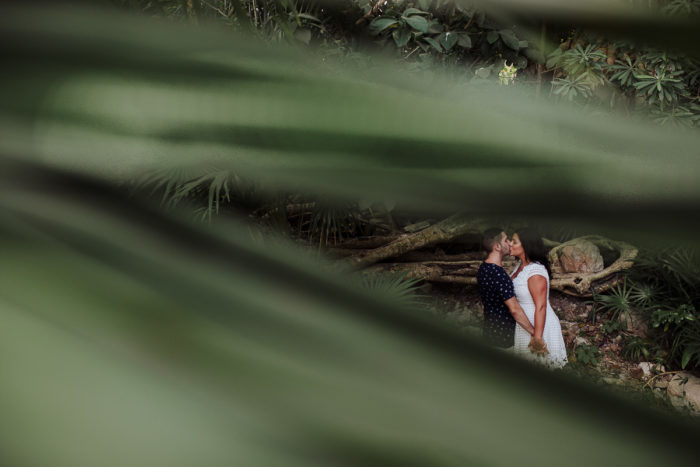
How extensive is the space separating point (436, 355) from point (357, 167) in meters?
0.02

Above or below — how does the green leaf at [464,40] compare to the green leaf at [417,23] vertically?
above

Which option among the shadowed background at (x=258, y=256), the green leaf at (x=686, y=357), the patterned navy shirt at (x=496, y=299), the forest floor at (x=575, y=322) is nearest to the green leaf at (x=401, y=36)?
the patterned navy shirt at (x=496, y=299)

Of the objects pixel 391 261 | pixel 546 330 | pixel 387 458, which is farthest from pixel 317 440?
pixel 391 261

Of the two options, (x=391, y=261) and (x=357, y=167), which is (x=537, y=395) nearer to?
(x=357, y=167)

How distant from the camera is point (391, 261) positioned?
9.81 ft

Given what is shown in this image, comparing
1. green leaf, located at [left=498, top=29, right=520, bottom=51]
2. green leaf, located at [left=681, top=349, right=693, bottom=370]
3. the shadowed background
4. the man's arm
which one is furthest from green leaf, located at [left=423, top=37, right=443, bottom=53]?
the shadowed background

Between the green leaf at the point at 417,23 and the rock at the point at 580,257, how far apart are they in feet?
4.48

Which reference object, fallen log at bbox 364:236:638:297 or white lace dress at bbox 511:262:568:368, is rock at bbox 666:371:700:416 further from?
white lace dress at bbox 511:262:568:368

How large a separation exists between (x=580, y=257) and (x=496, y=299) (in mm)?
984

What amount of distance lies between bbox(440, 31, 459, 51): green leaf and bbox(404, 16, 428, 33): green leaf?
0.16 meters

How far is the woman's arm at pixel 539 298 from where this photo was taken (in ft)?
6.86

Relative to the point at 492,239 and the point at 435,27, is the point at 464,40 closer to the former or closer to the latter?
the point at 435,27

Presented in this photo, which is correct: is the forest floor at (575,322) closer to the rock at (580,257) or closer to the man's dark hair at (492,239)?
the rock at (580,257)

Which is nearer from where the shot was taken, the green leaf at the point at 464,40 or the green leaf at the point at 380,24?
the green leaf at the point at 380,24
